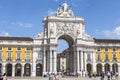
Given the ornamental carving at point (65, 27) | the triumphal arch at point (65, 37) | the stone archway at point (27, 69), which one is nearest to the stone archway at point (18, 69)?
the stone archway at point (27, 69)

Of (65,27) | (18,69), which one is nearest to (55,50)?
(65,27)

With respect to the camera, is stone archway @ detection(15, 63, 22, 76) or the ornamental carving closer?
stone archway @ detection(15, 63, 22, 76)

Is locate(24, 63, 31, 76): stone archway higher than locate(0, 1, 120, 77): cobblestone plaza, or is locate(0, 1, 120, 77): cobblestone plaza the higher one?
locate(0, 1, 120, 77): cobblestone plaza

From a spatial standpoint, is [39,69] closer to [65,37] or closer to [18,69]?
[18,69]

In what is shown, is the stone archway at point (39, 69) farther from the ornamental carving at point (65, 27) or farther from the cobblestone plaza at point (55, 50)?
the ornamental carving at point (65, 27)

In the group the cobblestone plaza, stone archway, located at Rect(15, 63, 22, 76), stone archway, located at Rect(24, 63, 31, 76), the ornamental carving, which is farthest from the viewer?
the ornamental carving

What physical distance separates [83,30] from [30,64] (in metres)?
18.2

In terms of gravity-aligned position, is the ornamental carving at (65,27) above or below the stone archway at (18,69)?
above

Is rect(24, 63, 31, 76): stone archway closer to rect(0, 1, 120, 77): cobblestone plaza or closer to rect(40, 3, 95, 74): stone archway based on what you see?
rect(0, 1, 120, 77): cobblestone plaza

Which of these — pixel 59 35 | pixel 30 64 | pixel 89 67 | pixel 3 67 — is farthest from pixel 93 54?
pixel 3 67

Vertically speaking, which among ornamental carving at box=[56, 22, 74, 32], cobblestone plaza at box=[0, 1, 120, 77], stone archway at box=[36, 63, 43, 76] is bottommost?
stone archway at box=[36, 63, 43, 76]

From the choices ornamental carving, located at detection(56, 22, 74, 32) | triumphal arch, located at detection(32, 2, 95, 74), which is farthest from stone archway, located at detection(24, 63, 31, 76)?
ornamental carving, located at detection(56, 22, 74, 32)

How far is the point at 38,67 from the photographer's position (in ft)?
293

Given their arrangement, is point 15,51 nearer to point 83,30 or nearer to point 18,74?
point 18,74
